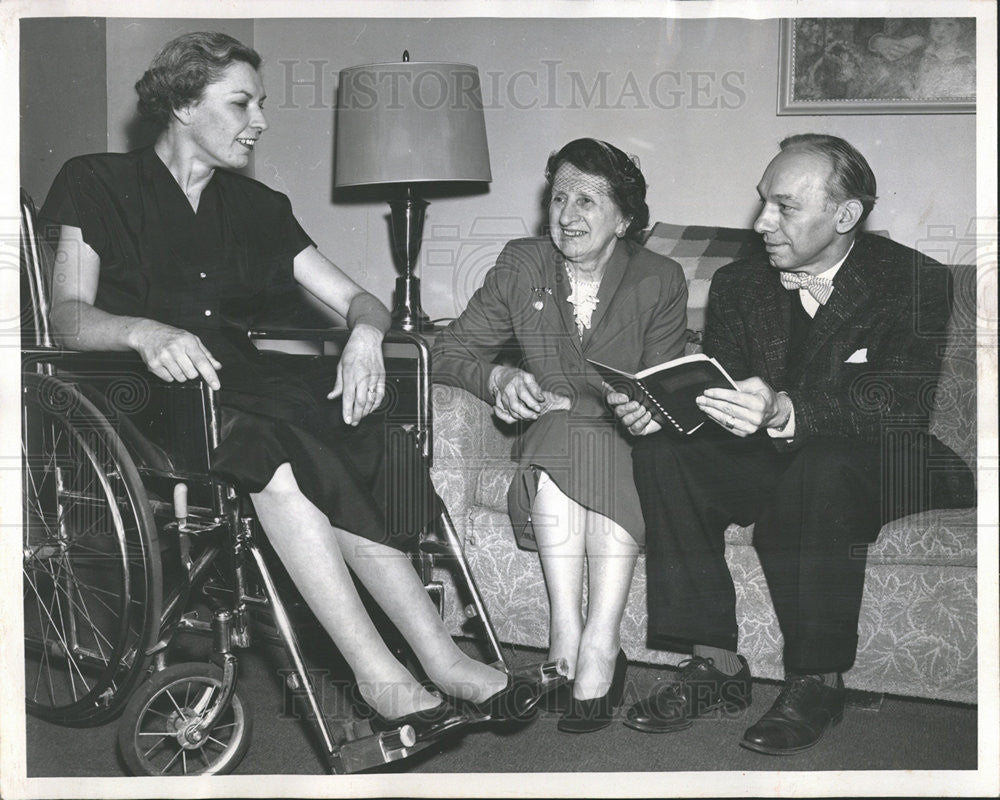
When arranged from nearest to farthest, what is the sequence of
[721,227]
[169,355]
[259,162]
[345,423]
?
[169,355] → [345,423] → [259,162] → [721,227]

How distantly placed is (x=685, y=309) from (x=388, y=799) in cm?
93

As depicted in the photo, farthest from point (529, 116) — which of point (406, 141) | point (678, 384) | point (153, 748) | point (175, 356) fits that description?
point (153, 748)

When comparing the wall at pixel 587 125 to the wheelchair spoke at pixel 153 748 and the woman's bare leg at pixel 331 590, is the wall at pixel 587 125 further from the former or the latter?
the wheelchair spoke at pixel 153 748

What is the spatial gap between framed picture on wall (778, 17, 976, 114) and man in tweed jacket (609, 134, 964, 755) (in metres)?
0.12

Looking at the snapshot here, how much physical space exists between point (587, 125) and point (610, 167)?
0.08 m

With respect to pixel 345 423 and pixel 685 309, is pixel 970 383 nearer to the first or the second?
pixel 685 309

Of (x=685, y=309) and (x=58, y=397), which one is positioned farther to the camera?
(x=685, y=309)

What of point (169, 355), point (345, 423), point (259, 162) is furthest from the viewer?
point (259, 162)

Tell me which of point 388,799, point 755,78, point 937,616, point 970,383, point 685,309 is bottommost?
point 388,799

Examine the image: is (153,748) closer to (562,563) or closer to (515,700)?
(515,700)

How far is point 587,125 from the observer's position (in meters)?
1.57

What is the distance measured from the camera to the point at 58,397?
4.63 feet

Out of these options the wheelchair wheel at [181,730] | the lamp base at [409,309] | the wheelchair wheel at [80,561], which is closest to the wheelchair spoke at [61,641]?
the wheelchair wheel at [80,561]

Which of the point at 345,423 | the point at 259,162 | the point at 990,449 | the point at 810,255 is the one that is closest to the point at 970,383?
the point at 990,449
